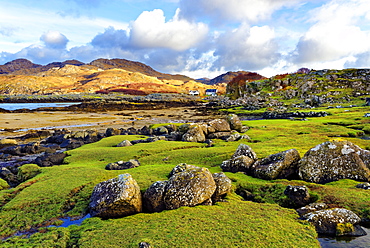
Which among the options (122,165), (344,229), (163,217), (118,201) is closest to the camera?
(344,229)

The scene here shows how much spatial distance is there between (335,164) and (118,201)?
14443 mm

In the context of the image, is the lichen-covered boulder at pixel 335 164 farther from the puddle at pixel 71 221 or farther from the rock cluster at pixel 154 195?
the puddle at pixel 71 221

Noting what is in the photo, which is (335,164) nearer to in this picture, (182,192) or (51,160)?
(182,192)

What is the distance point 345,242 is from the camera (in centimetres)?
1002

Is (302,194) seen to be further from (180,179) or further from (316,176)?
(180,179)

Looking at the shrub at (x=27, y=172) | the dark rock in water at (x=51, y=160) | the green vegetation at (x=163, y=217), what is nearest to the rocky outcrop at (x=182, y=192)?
the green vegetation at (x=163, y=217)

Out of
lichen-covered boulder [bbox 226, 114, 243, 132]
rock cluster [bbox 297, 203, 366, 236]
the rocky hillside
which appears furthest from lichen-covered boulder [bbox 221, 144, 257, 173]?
the rocky hillside

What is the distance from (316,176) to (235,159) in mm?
5767

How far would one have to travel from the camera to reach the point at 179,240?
31.2 ft

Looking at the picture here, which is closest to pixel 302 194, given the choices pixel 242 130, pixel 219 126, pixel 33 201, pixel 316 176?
pixel 316 176

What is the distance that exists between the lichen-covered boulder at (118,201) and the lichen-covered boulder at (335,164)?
1151 centimetres

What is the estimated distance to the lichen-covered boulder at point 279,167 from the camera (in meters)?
16.4

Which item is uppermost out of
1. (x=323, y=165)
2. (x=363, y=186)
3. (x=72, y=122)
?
(x=323, y=165)

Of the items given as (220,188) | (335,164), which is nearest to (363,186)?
(335,164)
